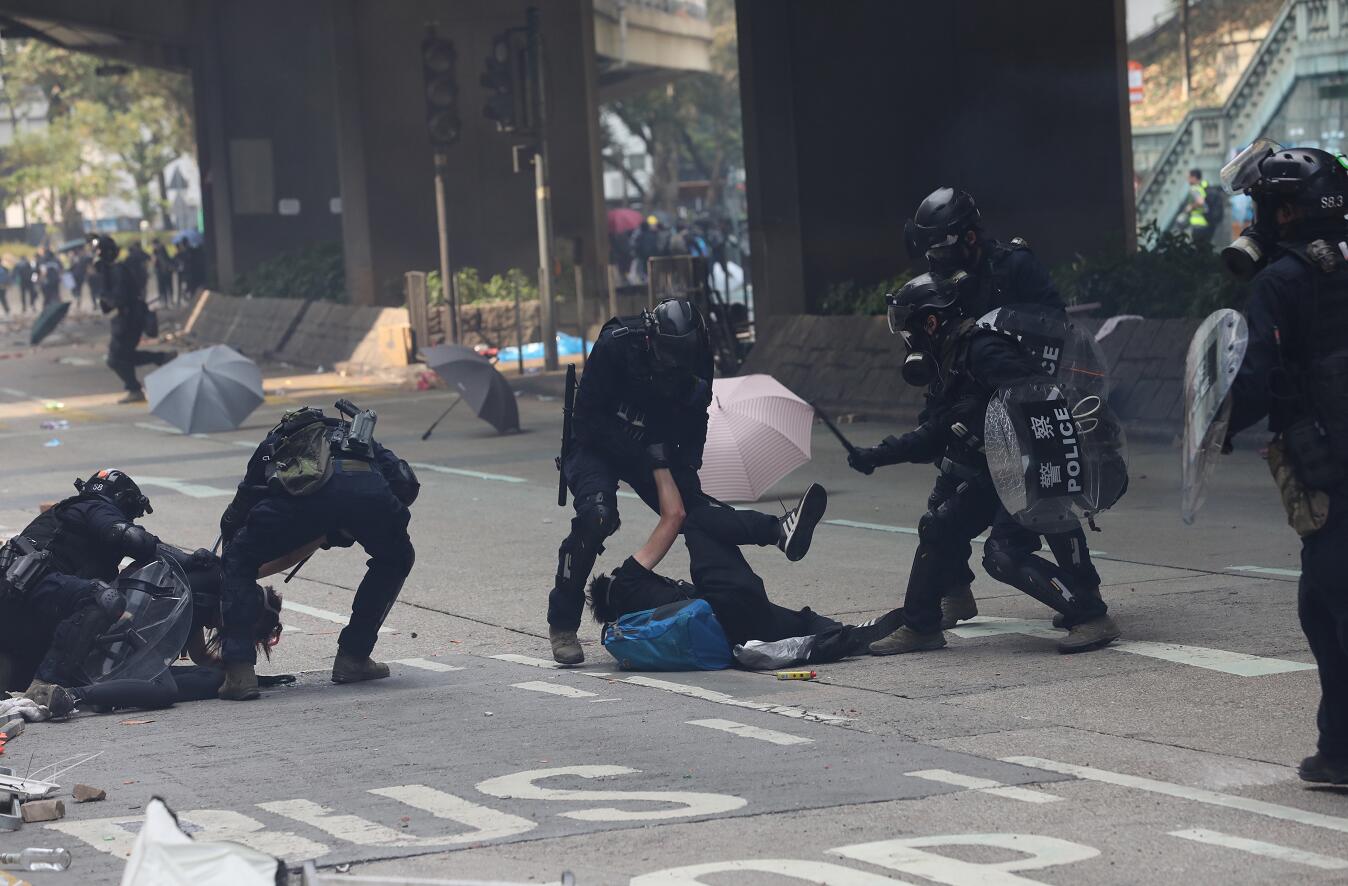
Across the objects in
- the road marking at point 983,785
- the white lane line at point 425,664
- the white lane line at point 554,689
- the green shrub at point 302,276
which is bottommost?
the white lane line at point 425,664

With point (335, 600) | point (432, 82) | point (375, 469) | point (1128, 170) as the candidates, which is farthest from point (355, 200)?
point (375, 469)

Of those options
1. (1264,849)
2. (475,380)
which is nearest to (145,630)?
(1264,849)

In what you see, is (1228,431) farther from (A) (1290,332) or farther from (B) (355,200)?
(B) (355,200)

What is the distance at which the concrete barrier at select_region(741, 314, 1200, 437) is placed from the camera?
17188 mm

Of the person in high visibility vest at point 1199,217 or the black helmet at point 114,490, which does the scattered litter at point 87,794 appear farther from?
the person in high visibility vest at point 1199,217

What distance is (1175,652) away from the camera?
27.9 feet

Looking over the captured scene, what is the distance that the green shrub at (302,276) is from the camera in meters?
35.5

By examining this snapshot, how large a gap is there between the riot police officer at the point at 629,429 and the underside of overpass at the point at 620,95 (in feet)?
38.8

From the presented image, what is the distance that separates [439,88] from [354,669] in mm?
17967

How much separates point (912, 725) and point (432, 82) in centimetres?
1981

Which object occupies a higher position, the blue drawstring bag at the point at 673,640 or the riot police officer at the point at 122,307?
the riot police officer at the point at 122,307

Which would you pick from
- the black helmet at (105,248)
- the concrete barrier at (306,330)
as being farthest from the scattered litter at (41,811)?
the concrete barrier at (306,330)

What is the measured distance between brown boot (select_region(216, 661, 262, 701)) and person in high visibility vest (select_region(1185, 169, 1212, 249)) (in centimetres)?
1272

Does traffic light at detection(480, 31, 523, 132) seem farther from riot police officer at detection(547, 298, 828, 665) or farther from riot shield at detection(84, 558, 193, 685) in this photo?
riot shield at detection(84, 558, 193, 685)
